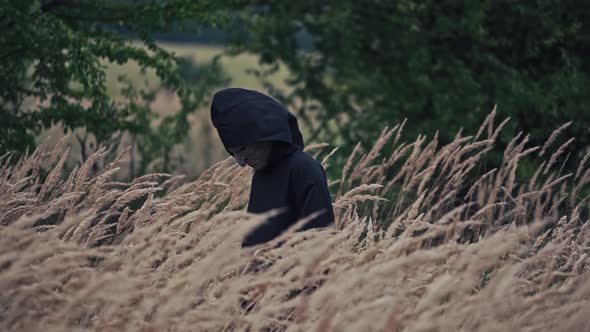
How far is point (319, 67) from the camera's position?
34.9 ft

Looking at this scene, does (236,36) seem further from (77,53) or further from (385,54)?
(77,53)

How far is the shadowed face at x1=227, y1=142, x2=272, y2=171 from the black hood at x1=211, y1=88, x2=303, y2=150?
0.06 metres

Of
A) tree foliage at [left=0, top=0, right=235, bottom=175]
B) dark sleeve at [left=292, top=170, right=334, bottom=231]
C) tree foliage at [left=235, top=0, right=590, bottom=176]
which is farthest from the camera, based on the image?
tree foliage at [left=235, top=0, right=590, bottom=176]

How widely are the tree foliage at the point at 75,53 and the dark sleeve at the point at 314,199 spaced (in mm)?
3166

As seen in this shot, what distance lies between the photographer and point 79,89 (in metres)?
7.91

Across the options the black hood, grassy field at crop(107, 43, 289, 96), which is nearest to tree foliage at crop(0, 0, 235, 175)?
grassy field at crop(107, 43, 289, 96)

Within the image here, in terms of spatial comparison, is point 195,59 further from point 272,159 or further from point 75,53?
point 272,159

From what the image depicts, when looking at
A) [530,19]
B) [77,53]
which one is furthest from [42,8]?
[530,19]

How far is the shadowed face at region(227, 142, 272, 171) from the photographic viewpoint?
11.2 ft

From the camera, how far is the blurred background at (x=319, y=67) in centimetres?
649

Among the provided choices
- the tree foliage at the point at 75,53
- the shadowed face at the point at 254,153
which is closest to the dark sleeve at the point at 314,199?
the shadowed face at the point at 254,153

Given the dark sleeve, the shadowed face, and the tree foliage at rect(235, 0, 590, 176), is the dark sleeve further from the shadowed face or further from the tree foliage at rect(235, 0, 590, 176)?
the tree foliage at rect(235, 0, 590, 176)

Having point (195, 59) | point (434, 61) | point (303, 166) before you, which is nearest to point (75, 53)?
point (303, 166)

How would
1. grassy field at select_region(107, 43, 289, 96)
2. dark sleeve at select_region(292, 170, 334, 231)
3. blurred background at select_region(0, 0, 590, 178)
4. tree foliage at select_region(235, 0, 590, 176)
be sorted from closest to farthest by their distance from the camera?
dark sleeve at select_region(292, 170, 334, 231) → blurred background at select_region(0, 0, 590, 178) → tree foliage at select_region(235, 0, 590, 176) → grassy field at select_region(107, 43, 289, 96)
